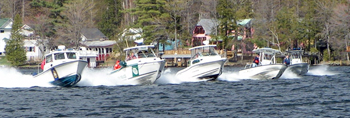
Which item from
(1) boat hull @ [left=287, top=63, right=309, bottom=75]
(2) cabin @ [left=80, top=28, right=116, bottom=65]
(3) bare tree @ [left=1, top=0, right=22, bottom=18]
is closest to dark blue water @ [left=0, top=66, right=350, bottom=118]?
(1) boat hull @ [left=287, top=63, right=309, bottom=75]

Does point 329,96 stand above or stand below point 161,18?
below

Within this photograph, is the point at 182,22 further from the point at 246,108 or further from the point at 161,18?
the point at 246,108

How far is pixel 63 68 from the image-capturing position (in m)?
35.6

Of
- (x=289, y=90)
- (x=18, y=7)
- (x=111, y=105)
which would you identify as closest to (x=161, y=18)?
(x=18, y=7)

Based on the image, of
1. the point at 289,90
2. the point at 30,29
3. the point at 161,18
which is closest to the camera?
the point at 289,90

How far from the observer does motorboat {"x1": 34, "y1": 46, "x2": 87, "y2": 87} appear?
116 ft

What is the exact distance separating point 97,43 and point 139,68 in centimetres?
6681

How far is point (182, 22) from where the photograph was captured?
3504 inches

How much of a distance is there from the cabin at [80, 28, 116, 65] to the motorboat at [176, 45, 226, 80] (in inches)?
2221

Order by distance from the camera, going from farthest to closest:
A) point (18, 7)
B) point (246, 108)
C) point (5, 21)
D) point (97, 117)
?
point (18, 7) → point (5, 21) → point (246, 108) → point (97, 117)

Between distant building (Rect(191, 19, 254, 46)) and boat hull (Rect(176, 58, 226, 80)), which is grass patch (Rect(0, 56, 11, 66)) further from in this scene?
boat hull (Rect(176, 58, 226, 80))

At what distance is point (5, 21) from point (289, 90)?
255 feet

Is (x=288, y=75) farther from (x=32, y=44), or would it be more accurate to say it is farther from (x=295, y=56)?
(x=32, y=44)

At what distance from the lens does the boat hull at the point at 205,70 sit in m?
40.2
